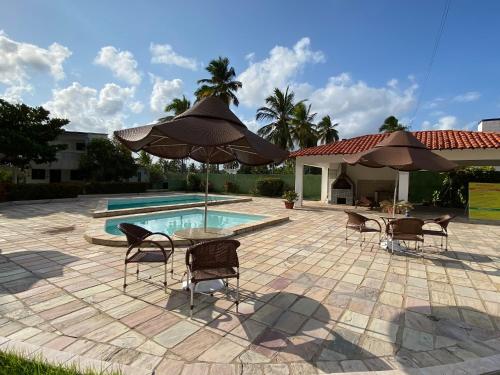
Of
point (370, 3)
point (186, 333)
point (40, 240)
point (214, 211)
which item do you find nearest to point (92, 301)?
point (186, 333)

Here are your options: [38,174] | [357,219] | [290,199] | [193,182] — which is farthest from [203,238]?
[38,174]

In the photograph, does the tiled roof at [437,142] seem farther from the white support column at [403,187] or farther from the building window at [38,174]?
the building window at [38,174]

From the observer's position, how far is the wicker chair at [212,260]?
10.4 ft

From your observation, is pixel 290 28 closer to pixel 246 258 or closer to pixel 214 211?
pixel 214 211

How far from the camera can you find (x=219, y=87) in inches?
947

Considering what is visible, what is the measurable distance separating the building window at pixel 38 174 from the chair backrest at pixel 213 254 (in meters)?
29.3

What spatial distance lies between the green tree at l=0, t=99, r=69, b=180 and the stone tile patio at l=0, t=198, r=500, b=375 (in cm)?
1281

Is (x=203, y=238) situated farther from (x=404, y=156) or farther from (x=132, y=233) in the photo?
(x=404, y=156)

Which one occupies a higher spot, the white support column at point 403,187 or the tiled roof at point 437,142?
the tiled roof at point 437,142

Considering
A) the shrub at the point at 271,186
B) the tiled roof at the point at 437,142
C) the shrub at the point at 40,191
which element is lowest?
the shrub at the point at 40,191

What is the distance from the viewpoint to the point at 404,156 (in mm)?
Answer: 5441

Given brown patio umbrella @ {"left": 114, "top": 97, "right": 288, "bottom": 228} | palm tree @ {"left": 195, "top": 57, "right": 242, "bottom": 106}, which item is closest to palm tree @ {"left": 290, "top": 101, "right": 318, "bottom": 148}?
palm tree @ {"left": 195, "top": 57, "right": 242, "bottom": 106}

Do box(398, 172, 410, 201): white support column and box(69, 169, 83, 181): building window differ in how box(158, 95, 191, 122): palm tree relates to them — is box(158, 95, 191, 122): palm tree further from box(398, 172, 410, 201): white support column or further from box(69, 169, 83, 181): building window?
box(398, 172, 410, 201): white support column

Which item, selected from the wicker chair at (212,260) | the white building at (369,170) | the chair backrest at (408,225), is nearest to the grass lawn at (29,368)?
the wicker chair at (212,260)
